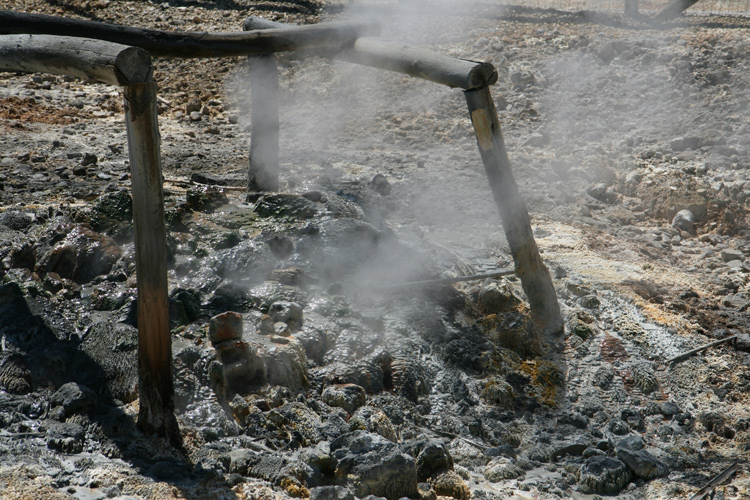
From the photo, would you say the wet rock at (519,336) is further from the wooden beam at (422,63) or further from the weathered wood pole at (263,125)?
the weathered wood pole at (263,125)

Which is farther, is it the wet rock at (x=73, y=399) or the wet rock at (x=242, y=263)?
the wet rock at (x=242, y=263)

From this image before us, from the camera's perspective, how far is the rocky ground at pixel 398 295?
9.51 ft

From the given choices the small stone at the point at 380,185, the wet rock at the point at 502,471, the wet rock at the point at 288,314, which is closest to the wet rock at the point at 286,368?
the wet rock at the point at 288,314

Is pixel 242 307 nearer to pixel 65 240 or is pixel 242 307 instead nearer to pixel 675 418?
pixel 65 240

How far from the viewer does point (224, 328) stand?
3412 millimetres

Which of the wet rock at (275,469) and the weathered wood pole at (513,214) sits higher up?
the weathered wood pole at (513,214)

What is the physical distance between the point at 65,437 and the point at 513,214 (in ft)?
8.70

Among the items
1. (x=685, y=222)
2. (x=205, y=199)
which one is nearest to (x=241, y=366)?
(x=205, y=199)

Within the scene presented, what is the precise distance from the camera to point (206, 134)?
24.1 feet

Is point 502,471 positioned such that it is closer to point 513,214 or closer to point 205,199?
point 513,214

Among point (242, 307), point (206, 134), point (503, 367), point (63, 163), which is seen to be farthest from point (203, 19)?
point (503, 367)

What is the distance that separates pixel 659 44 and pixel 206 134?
5470mm

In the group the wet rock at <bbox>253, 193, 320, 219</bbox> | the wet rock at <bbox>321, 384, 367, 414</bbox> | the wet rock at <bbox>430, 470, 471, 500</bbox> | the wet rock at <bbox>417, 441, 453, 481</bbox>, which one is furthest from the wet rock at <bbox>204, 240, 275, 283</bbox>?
the wet rock at <bbox>430, 470, 471, 500</bbox>

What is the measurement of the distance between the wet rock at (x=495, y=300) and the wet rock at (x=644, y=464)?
1375 millimetres
